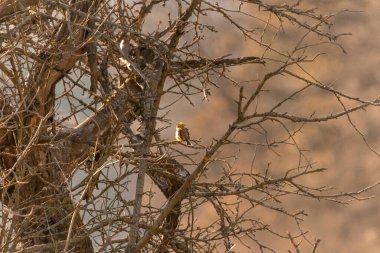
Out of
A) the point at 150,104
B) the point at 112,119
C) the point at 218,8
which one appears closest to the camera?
the point at 150,104

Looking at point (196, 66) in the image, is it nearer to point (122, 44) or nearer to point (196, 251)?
point (122, 44)

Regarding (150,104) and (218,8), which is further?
(218,8)

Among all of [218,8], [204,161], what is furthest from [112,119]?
[204,161]

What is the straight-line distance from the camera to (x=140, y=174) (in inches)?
179

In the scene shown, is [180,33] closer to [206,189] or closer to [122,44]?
[122,44]

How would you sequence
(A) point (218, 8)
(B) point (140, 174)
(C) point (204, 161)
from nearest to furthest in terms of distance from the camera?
(C) point (204, 161) → (B) point (140, 174) → (A) point (218, 8)

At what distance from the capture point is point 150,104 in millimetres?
→ 5027

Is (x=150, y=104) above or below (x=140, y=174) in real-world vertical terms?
above

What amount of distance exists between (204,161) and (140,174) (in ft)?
2.78

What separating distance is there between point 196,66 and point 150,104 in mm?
1163

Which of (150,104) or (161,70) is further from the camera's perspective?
(161,70)

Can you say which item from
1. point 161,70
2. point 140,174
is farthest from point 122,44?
point 140,174

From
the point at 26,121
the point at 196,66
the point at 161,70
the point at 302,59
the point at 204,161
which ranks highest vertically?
the point at 196,66

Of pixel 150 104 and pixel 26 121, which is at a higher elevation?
pixel 150 104
